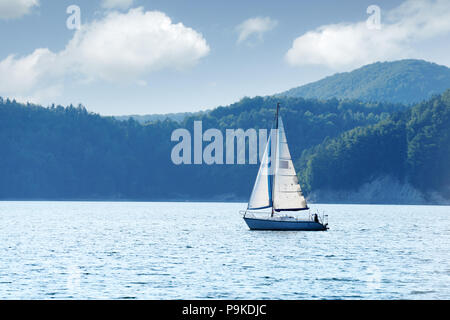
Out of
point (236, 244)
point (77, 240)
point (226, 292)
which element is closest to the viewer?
point (226, 292)

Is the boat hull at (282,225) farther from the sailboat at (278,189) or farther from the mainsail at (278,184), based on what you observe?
the mainsail at (278,184)

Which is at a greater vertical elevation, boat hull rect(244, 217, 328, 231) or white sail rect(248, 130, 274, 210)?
white sail rect(248, 130, 274, 210)

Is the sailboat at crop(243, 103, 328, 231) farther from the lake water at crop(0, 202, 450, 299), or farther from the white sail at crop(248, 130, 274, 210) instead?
the lake water at crop(0, 202, 450, 299)

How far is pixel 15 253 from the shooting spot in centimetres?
5866

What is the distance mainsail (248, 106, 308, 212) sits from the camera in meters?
73.7

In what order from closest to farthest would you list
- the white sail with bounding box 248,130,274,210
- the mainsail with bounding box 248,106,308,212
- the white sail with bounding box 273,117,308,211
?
1. the white sail with bounding box 248,130,274,210
2. the mainsail with bounding box 248,106,308,212
3. the white sail with bounding box 273,117,308,211

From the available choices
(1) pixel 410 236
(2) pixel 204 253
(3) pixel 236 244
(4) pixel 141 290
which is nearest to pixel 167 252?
(2) pixel 204 253

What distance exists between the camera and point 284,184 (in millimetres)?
74938

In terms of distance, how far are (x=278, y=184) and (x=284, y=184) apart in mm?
691

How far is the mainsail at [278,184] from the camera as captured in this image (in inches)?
2901

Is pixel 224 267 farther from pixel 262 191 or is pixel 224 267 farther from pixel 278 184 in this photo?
pixel 278 184

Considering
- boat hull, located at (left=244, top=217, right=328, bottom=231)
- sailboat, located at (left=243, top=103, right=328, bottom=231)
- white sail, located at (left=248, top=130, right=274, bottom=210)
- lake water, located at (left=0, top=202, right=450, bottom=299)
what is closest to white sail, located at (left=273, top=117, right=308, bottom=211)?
sailboat, located at (left=243, top=103, right=328, bottom=231)
